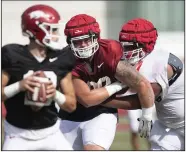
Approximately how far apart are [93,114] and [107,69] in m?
0.53

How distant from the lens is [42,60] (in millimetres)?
4250

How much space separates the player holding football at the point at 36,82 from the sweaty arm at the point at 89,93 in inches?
9.1

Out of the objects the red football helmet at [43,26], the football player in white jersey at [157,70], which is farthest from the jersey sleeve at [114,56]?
the red football helmet at [43,26]

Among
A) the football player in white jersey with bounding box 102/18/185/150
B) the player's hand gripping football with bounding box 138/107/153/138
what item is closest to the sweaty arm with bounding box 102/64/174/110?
the football player in white jersey with bounding box 102/18/185/150

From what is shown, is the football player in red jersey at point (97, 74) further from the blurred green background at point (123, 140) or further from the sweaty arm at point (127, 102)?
the blurred green background at point (123, 140)

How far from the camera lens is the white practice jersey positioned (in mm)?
4879

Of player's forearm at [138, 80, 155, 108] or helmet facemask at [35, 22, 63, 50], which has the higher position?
helmet facemask at [35, 22, 63, 50]

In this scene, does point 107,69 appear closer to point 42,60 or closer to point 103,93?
point 103,93

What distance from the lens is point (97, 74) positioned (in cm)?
468

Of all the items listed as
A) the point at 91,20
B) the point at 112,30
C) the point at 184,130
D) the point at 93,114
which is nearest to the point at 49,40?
the point at 91,20

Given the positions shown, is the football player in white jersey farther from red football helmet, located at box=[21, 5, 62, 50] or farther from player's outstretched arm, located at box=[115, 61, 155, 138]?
red football helmet, located at box=[21, 5, 62, 50]

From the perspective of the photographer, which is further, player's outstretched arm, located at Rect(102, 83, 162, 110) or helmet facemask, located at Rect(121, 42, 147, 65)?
player's outstretched arm, located at Rect(102, 83, 162, 110)

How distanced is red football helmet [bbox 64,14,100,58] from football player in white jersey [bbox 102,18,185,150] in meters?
0.35

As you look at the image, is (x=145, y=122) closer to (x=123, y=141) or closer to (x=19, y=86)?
(x=19, y=86)
